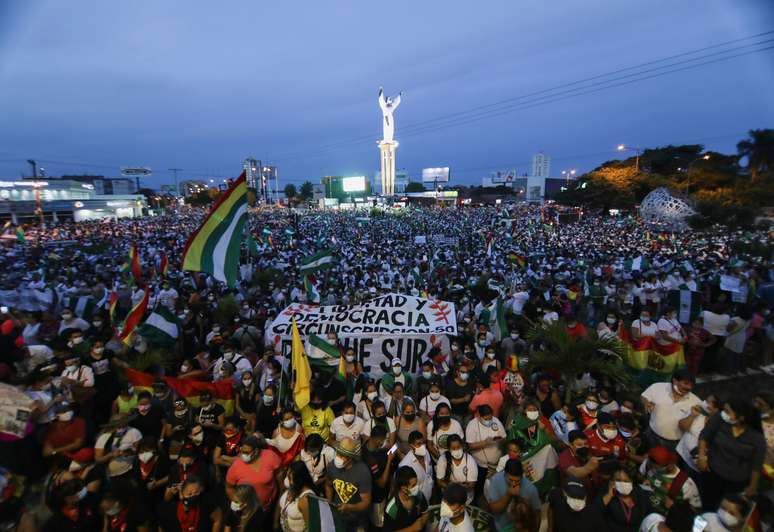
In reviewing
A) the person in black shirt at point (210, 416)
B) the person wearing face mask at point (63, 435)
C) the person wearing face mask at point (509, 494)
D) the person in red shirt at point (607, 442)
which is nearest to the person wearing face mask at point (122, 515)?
the person in black shirt at point (210, 416)

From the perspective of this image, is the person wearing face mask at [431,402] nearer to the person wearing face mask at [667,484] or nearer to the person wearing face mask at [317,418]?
the person wearing face mask at [317,418]

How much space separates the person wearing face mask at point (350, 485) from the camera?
11.3 ft

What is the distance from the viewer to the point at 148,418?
4473 millimetres

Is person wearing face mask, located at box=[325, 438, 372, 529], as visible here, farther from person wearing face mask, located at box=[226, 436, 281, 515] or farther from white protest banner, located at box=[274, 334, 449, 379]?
white protest banner, located at box=[274, 334, 449, 379]

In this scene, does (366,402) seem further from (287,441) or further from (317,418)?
(287,441)

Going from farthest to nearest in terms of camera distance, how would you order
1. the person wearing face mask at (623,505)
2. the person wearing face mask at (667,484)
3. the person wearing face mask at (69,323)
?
the person wearing face mask at (69,323), the person wearing face mask at (667,484), the person wearing face mask at (623,505)

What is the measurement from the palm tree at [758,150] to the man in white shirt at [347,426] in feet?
179

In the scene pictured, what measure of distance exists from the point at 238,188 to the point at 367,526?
5214 millimetres

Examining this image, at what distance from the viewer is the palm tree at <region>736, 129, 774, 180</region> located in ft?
135

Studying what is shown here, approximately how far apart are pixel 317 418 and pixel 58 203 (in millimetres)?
69728

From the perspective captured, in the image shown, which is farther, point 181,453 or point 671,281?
point 671,281

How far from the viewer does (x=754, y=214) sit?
24672 millimetres

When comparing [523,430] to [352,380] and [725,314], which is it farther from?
[725,314]

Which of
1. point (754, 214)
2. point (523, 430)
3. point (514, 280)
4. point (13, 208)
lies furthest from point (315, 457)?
point (13, 208)
